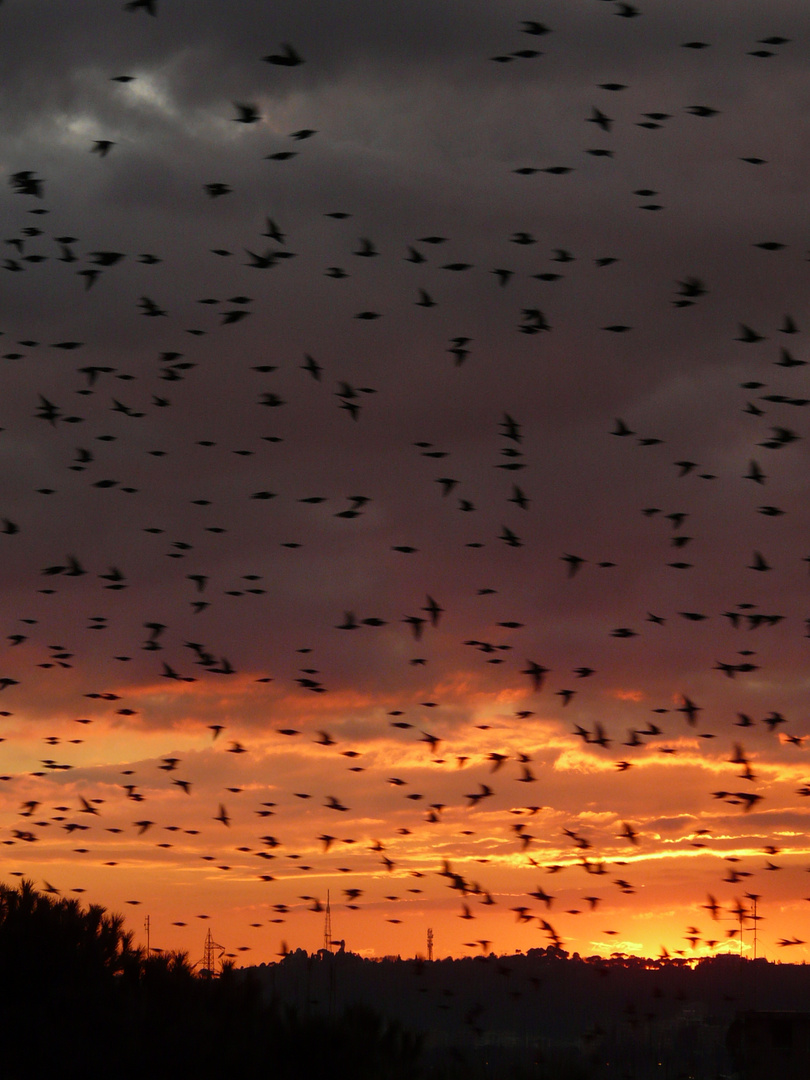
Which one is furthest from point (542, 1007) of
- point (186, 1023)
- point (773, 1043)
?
point (186, 1023)

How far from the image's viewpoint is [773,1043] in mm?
51188

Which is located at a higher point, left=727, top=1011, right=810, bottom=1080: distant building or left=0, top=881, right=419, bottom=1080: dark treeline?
left=0, top=881, right=419, bottom=1080: dark treeline

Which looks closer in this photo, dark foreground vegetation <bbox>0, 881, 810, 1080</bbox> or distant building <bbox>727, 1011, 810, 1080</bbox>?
dark foreground vegetation <bbox>0, 881, 810, 1080</bbox>

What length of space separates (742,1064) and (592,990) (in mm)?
30507

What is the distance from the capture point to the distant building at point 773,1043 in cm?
4588

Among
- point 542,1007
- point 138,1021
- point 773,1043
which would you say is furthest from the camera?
point 542,1007

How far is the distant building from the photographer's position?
1806 inches

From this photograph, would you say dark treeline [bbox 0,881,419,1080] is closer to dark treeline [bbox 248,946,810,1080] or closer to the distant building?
dark treeline [bbox 248,946,810,1080]

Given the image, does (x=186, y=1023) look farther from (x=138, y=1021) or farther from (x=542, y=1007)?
(x=542, y=1007)

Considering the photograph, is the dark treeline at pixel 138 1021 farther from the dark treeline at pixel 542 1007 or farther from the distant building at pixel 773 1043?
the distant building at pixel 773 1043

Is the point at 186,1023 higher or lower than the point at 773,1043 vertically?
higher

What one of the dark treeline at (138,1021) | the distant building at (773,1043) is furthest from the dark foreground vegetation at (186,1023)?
the distant building at (773,1043)

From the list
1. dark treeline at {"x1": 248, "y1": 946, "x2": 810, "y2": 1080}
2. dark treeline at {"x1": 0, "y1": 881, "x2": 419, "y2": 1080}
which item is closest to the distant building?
dark treeline at {"x1": 248, "y1": 946, "x2": 810, "y2": 1080}

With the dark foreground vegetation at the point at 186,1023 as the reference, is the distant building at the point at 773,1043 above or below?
below
